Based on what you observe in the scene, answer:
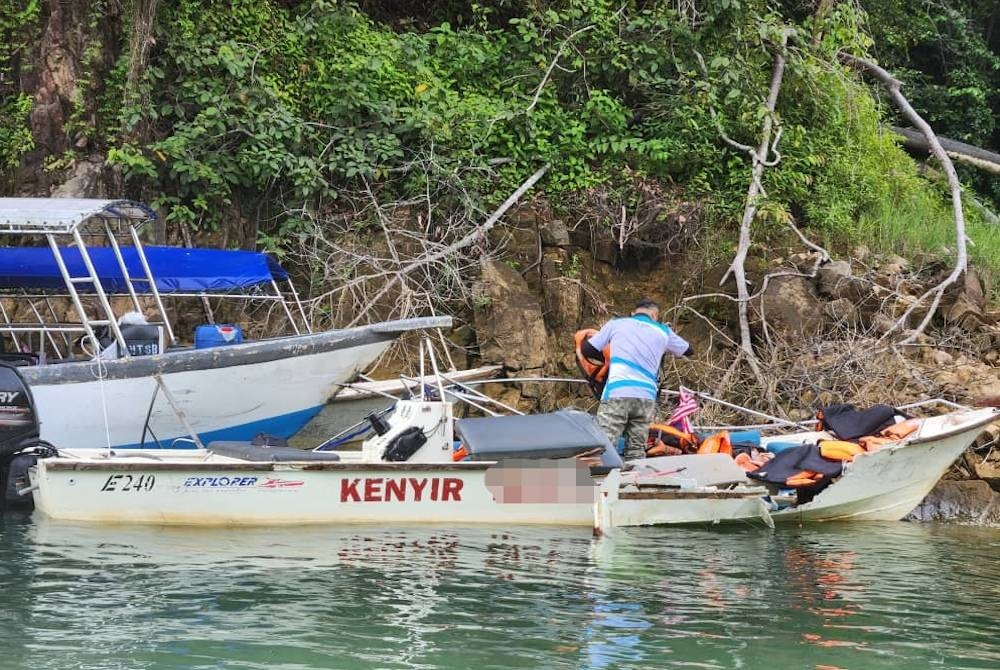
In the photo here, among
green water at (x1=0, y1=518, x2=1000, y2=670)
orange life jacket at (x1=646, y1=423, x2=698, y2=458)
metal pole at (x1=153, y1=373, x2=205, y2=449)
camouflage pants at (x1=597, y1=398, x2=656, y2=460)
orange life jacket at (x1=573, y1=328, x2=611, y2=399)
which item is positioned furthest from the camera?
orange life jacket at (x1=646, y1=423, x2=698, y2=458)

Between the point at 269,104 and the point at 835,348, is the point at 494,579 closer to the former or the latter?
the point at 835,348

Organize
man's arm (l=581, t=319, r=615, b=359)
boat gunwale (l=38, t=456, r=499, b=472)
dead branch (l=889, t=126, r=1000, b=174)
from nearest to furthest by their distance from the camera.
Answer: boat gunwale (l=38, t=456, r=499, b=472) → man's arm (l=581, t=319, r=615, b=359) → dead branch (l=889, t=126, r=1000, b=174)

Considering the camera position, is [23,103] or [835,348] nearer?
[835,348]

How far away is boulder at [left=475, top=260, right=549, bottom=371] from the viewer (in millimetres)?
13867

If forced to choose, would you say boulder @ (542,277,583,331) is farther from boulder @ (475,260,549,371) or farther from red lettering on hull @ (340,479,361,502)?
→ red lettering on hull @ (340,479,361,502)

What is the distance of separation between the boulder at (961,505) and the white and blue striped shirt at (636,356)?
3.04 meters

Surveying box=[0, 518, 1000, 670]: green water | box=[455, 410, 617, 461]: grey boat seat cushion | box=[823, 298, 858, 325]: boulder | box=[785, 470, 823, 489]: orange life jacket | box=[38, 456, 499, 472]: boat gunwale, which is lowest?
box=[0, 518, 1000, 670]: green water

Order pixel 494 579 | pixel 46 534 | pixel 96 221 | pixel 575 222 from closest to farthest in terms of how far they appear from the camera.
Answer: pixel 494 579
pixel 46 534
pixel 96 221
pixel 575 222

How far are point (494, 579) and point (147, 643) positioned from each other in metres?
2.45

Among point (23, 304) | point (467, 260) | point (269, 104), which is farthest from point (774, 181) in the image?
point (23, 304)

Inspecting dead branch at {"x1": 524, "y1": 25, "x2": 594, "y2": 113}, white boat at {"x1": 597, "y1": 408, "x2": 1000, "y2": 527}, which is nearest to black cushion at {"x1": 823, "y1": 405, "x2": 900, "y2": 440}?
white boat at {"x1": 597, "y1": 408, "x2": 1000, "y2": 527}

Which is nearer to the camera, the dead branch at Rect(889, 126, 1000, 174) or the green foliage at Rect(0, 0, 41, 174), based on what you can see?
the green foliage at Rect(0, 0, 41, 174)

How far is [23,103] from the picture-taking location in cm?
1514

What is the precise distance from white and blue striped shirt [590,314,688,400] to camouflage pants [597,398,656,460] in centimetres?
6
